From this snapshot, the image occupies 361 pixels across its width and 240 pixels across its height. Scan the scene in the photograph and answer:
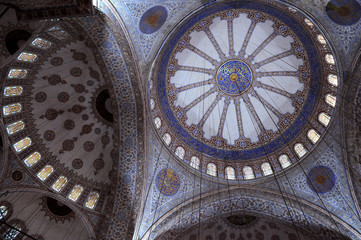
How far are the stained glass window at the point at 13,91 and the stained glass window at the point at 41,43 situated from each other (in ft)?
6.20

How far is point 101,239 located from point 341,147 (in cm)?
938

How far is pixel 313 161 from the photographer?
970 cm

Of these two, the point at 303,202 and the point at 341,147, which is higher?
the point at 341,147

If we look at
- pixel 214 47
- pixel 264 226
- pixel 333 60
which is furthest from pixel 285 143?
pixel 214 47

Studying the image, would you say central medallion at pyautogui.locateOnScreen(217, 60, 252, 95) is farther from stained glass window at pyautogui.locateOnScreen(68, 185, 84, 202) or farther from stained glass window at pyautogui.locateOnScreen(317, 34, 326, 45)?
stained glass window at pyautogui.locateOnScreen(68, 185, 84, 202)

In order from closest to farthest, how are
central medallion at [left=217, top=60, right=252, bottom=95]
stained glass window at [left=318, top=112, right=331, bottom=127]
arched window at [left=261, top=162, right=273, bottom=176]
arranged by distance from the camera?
stained glass window at [left=318, top=112, right=331, bottom=127]
arched window at [left=261, top=162, right=273, bottom=176]
central medallion at [left=217, top=60, right=252, bottom=95]

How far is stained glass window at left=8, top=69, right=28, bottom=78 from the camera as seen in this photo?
8.94 m

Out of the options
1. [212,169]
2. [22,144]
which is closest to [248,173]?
[212,169]

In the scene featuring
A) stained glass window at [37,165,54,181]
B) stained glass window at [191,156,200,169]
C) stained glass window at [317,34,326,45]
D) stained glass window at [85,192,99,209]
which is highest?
stained glass window at [317,34,326,45]

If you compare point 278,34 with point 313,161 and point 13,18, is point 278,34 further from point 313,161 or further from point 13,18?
point 13,18

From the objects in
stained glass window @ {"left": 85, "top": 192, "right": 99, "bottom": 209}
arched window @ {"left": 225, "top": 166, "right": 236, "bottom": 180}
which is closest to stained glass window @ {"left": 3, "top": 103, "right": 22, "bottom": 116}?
stained glass window @ {"left": 85, "top": 192, "right": 99, "bottom": 209}

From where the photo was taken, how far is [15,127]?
9539mm

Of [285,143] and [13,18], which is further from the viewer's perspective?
[285,143]

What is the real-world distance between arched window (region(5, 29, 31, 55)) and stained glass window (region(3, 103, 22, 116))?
88.9 inches
